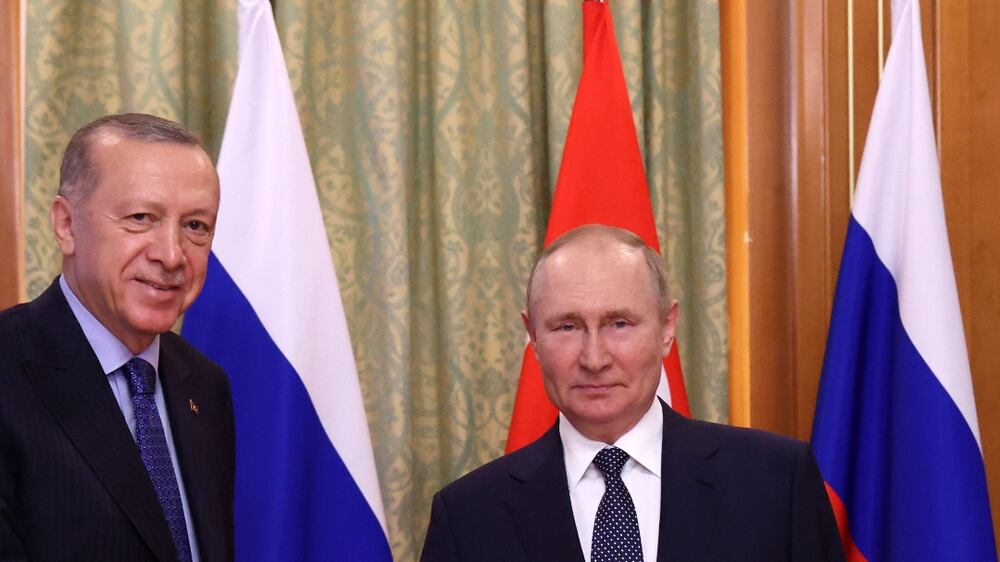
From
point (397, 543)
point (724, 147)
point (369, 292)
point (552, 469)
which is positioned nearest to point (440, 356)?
point (369, 292)

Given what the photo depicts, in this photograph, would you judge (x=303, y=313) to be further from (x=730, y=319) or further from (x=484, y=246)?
(x=730, y=319)

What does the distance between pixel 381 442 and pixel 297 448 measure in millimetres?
580

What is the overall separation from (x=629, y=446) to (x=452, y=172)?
4.85 ft

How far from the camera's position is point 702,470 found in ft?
7.01

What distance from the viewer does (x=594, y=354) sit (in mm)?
2146

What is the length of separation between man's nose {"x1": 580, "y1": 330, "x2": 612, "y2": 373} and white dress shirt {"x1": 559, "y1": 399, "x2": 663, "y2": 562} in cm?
14

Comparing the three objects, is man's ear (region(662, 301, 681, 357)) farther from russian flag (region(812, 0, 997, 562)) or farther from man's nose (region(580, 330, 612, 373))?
russian flag (region(812, 0, 997, 562))

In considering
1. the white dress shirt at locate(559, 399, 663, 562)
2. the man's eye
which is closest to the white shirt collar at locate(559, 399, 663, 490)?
the white dress shirt at locate(559, 399, 663, 562)

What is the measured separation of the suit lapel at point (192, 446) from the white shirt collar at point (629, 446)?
26.3 inches

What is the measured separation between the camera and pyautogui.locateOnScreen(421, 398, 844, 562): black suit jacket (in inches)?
81.3

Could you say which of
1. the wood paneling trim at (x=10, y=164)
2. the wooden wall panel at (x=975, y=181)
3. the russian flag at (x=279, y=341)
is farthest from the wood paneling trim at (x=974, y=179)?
the wood paneling trim at (x=10, y=164)

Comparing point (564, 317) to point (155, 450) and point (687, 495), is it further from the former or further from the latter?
point (155, 450)

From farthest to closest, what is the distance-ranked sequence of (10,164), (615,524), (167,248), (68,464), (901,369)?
(10,164), (901,369), (615,524), (167,248), (68,464)

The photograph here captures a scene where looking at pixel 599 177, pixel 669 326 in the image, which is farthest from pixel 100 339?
pixel 599 177
